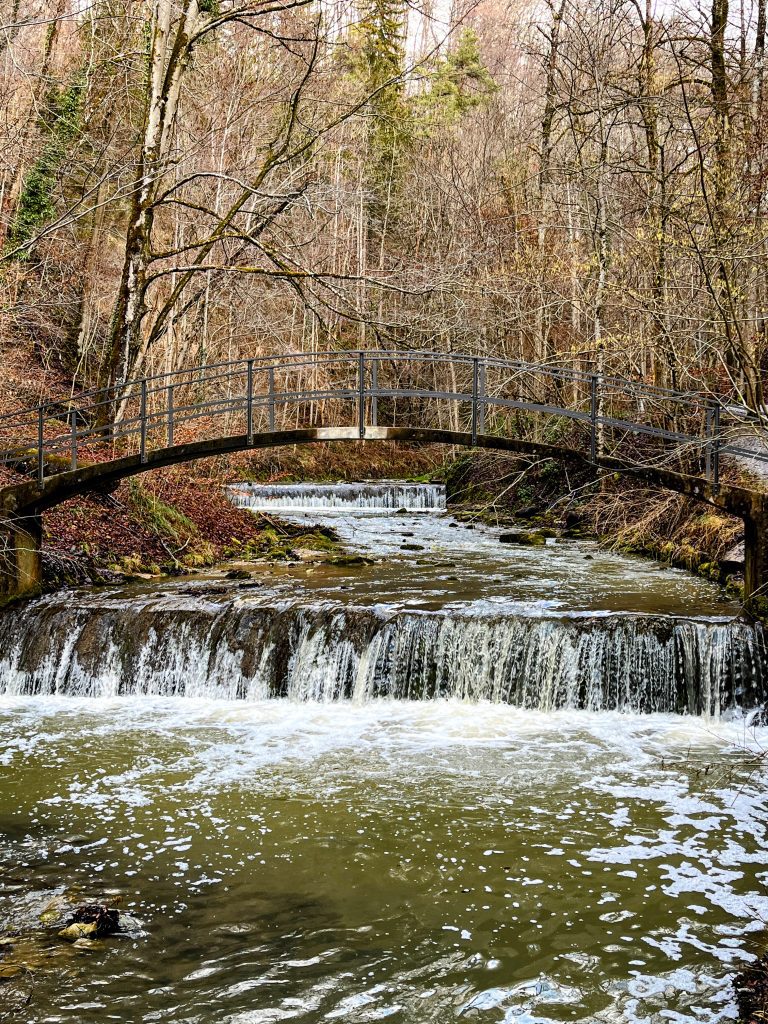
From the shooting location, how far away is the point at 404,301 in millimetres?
35188

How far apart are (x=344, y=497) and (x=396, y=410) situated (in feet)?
40.5

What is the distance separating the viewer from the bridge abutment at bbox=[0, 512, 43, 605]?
1408cm

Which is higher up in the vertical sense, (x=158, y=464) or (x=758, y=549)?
(x=158, y=464)

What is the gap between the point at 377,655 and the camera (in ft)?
40.8

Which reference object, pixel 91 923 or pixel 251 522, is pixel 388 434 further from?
pixel 91 923

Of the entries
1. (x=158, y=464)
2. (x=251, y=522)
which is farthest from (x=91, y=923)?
(x=251, y=522)

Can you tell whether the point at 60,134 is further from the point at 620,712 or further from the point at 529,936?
the point at 529,936

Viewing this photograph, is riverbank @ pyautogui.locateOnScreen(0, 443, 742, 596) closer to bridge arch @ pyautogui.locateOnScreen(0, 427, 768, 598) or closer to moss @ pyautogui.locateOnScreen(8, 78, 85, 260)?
bridge arch @ pyautogui.locateOnScreen(0, 427, 768, 598)

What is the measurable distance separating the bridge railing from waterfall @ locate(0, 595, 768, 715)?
2214 millimetres

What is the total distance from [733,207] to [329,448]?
74.9 ft

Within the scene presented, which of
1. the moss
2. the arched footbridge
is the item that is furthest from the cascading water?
the moss

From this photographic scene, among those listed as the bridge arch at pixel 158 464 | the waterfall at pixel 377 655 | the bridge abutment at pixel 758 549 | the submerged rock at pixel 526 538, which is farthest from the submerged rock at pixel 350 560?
the bridge abutment at pixel 758 549

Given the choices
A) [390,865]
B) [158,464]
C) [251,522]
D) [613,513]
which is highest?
[158,464]

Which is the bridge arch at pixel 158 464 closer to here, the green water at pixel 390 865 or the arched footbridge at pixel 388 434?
the arched footbridge at pixel 388 434
